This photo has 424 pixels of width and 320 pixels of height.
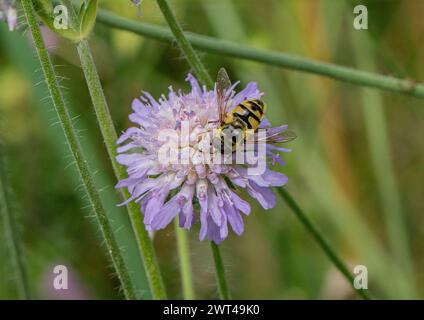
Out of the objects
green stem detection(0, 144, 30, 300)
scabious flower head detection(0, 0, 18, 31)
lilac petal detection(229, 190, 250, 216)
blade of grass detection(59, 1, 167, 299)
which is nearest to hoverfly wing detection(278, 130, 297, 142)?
lilac petal detection(229, 190, 250, 216)

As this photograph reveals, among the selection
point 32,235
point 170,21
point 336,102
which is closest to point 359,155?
point 336,102

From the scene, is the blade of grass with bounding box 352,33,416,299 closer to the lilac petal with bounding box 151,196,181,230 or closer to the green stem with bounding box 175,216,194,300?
the green stem with bounding box 175,216,194,300

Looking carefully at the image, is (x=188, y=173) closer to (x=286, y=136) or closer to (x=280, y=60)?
(x=286, y=136)

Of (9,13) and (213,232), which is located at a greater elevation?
(9,13)

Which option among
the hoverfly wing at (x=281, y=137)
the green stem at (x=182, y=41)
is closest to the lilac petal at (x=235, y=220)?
the hoverfly wing at (x=281, y=137)
